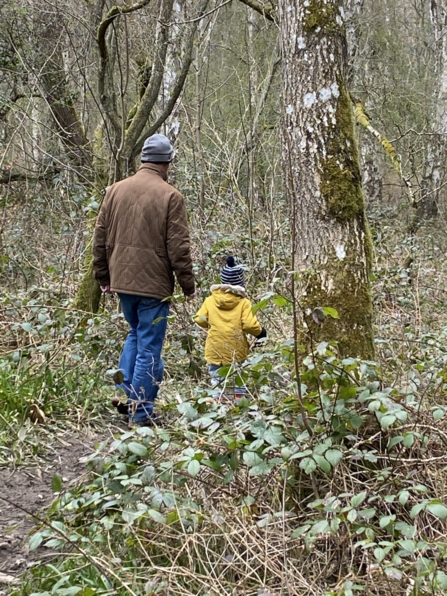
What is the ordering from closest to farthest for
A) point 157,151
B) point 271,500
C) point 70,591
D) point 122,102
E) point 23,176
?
point 70,591 → point 271,500 → point 157,151 → point 122,102 → point 23,176

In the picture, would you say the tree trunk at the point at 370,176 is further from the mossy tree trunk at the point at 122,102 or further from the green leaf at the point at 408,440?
the green leaf at the point at 408,440

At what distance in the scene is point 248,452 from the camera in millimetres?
2678

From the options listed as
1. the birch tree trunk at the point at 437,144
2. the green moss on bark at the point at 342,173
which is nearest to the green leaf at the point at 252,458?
the green moss on bark at the point at 342,173

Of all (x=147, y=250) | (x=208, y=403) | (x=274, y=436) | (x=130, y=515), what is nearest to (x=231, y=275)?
(x=147, y=250)

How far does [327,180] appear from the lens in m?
3.50

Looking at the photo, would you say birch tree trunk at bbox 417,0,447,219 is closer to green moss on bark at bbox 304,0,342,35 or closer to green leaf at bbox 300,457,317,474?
green moss on bark at bbox 304,0,342,35

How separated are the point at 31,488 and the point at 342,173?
2.70 metres

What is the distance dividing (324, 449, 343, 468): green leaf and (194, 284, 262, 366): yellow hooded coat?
2.23m

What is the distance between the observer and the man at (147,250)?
4.72 meters

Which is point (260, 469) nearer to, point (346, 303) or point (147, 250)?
point (346, 303)

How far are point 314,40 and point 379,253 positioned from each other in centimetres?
526

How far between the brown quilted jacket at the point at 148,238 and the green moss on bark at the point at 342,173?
156 centimetres

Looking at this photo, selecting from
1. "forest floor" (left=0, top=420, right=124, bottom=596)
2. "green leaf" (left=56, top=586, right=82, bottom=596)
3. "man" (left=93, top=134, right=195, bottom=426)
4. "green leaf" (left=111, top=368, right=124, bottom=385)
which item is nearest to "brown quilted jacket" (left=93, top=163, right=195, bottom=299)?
"man" (left=93, top=134, right=195, bottom=426)

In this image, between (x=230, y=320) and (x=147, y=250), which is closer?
(x=147, y=250)
